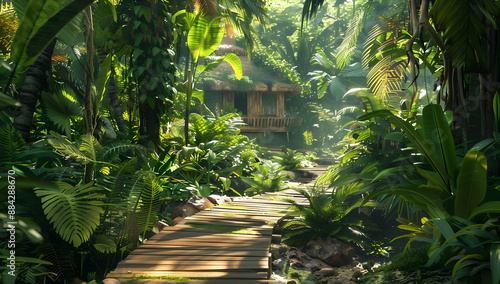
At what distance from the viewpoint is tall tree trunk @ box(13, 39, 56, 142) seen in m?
4.85

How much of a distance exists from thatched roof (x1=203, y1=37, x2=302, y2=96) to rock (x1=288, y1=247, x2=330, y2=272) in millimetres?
13417

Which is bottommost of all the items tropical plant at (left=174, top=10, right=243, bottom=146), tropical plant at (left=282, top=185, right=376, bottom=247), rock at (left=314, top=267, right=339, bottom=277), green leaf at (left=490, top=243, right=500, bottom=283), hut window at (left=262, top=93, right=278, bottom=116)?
rock at (left=314, top=267, right=339, bottom=277)

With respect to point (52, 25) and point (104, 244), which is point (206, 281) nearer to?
point (104, 244)

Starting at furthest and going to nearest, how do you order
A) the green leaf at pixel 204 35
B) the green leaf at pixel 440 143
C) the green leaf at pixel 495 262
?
the green leaf at pixel 204 35, the green leaf at pixel 440 143, the green leaf at pixel 495 262

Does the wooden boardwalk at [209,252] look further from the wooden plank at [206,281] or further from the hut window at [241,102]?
the hut window at [241,102]

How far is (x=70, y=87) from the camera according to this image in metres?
6.36

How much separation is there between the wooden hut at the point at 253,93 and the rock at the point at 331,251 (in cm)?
1301

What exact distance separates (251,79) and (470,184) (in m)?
15.8

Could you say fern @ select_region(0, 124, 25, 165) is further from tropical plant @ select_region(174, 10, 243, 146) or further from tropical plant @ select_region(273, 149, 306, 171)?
tropical plant @ select_region(273, 149, 306, 171)

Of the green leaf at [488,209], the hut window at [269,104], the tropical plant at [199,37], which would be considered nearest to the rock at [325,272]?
the green leaf at [488,209]

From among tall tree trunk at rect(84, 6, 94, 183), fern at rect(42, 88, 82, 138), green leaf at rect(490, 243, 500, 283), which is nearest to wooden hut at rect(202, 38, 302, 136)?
fern at rect(42, 88, 82, 138)

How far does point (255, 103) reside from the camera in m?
18.7

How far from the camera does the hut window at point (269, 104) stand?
63.3ft

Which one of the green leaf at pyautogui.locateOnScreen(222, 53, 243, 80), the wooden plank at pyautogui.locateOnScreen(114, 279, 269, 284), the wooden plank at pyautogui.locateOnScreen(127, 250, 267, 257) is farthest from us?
the green leaf at pyautogui.locateOnScreen(222, 53, 243, 80)
